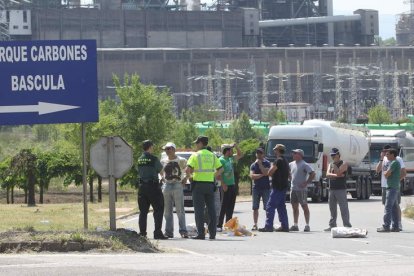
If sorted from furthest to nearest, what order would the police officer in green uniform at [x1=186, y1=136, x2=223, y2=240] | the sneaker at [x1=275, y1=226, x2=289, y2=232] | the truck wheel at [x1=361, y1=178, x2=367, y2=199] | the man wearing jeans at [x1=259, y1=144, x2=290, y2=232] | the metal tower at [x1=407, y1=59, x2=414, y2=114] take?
the metal tower at [x1=407, y1=59, x2=414, y2=114] < the truck wheel at [x1=361, y1=178, x2=367, y2=199] < the sneaker at [x1=275, y1=226, x2=289, y2=232] < the man wearing jeans at [x1=259, y1=144, x2=290, y2=232] < the police officer in green uniform at [x1=186, y1=136, x2=223, y2=240]

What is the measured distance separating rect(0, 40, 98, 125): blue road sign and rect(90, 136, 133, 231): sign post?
799 mm

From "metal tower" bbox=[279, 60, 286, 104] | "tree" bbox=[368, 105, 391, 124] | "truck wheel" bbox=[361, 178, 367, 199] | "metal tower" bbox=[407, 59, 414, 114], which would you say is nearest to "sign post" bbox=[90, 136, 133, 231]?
"truck wheel" bbox=[361, 178, 367, 199]

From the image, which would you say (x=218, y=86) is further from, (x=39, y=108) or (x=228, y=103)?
(x=39, y=108)

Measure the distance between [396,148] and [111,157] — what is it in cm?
3658

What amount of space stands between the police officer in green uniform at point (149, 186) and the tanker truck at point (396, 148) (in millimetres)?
32800

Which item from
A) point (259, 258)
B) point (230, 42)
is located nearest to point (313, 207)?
point (259, 258)

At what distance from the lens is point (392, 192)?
2584 centimetres

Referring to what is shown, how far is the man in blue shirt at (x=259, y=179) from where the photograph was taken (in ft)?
86.0

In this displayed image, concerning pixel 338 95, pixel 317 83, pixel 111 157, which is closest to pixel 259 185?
pixel 111 157

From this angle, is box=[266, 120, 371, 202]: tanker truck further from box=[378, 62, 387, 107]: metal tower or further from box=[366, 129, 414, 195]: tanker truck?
box=[378, 62, 387, 107]: metal tower

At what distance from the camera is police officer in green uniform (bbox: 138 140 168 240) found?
22.0m

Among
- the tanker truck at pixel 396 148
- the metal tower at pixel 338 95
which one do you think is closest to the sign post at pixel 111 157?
the tanker truck at pixel 396 148

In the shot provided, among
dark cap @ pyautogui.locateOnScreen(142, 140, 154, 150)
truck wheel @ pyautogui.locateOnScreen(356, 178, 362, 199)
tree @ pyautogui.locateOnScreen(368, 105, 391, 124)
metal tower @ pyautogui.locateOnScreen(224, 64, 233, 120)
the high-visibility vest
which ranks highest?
metal tower @ pyautogui.locateOnScreen(224, 64, 233, 120)

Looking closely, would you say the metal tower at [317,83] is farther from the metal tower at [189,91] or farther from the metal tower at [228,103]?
the metal tower at [189,91]
